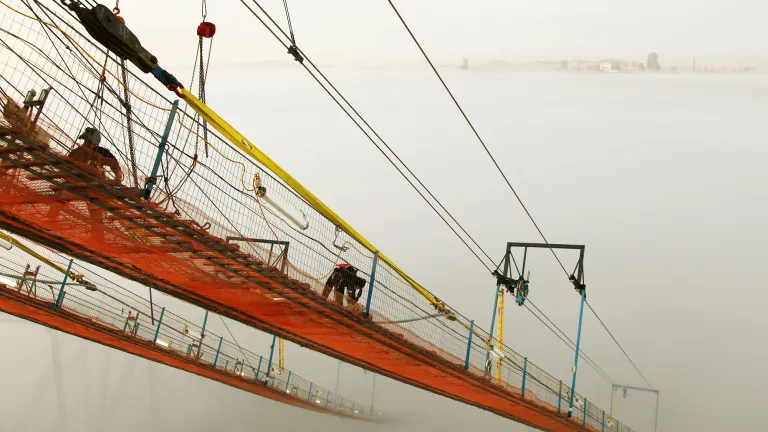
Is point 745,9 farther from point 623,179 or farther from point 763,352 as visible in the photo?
point 763,352

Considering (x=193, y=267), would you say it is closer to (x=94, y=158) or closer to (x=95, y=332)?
(x=94, y=158)

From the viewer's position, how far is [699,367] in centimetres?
2622

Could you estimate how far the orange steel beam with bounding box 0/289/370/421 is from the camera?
412 inches

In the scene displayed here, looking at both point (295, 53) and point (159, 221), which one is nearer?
point (159, 221)

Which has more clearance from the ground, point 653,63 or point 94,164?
point 653,63

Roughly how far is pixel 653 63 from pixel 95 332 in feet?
100

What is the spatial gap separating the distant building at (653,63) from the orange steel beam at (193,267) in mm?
26749

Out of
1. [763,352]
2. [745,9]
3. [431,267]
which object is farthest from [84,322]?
[745,9]

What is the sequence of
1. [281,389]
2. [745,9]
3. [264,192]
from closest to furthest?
[264,192], [281,389], [745,9]

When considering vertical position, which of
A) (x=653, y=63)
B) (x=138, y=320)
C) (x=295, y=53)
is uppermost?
(x=653, y=63)

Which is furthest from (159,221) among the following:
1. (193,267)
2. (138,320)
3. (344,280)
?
(138,320)

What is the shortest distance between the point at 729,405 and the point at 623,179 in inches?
424

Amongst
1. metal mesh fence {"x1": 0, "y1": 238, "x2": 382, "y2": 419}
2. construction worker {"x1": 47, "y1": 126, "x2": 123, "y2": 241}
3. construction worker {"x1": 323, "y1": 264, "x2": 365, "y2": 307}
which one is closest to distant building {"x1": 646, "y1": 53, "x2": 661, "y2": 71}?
metal mesh fence {"x1": 0, "y1": 238, "x2": 382, "y2": 419}

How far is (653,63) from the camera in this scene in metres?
33.5
